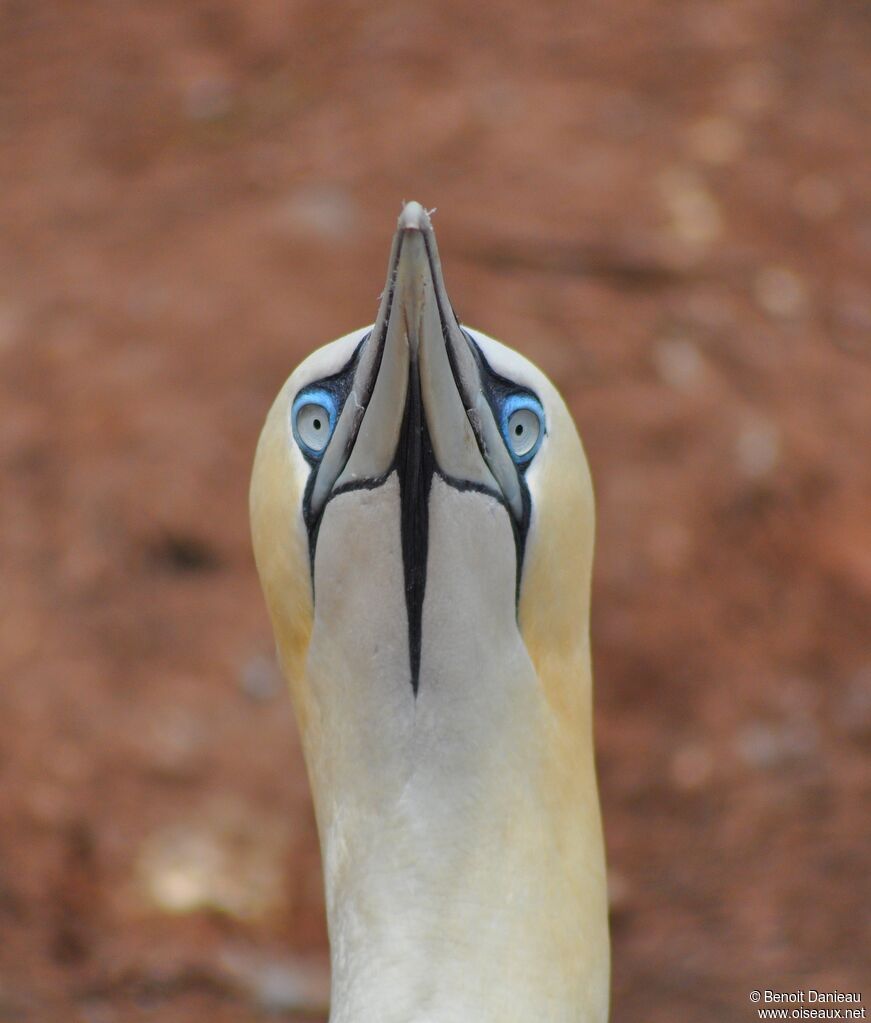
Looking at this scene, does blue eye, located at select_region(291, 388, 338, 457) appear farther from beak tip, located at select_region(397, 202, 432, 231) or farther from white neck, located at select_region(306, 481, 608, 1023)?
beak tip, located at select_region(397, 202, 432, 231)

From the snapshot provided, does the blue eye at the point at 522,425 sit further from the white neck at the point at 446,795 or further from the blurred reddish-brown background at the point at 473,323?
the blurred reddish-brown background at the point at 473,323

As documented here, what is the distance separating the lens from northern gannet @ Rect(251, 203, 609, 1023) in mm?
2826

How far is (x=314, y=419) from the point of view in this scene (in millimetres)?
2975

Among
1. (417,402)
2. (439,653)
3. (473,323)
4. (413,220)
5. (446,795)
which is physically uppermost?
(473,323)

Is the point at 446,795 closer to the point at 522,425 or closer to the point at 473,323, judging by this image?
the point at 522,425

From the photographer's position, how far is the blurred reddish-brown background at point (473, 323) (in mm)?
5605

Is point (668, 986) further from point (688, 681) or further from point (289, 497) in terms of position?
point (289, 497)

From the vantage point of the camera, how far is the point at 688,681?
248 inches

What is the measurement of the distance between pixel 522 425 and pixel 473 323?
14.2 ft

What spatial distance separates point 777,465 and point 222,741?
2852 millimetres

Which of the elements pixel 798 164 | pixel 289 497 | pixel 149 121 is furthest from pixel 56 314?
pixel 289 497

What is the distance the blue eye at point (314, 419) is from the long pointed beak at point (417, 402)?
72 mm
